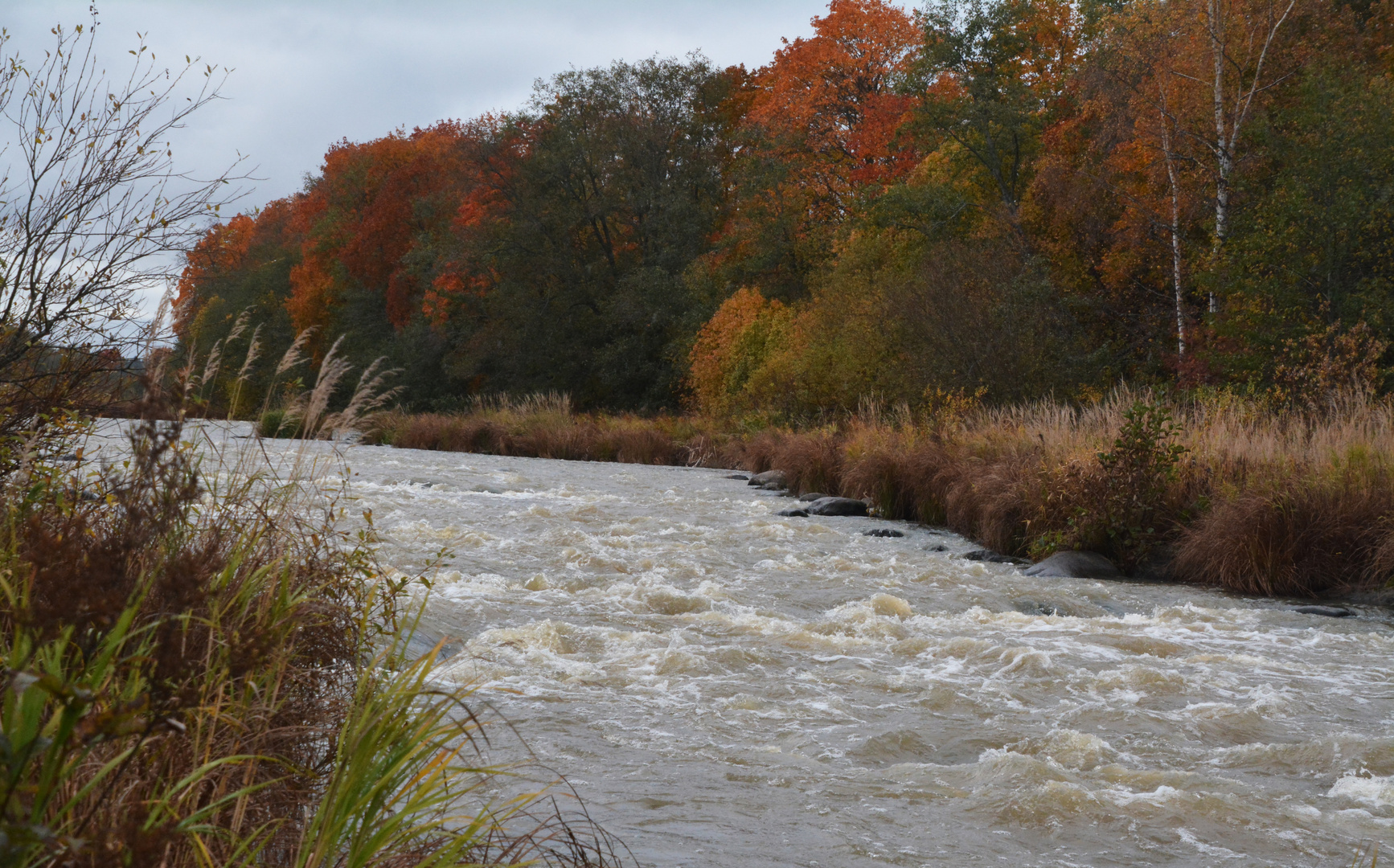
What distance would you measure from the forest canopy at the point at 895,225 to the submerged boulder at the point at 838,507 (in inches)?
149

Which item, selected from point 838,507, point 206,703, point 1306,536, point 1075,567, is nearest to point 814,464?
point 838,507

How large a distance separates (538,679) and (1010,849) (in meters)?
2.76

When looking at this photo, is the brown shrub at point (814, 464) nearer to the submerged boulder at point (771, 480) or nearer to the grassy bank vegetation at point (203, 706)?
the submerged boulder at point (771, 480)

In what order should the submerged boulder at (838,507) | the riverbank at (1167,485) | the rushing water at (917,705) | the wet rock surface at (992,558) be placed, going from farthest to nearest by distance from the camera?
the submerged boulder at (838,507)
the wet rock surface at (992,558)
the riverbank at (1167,485)
the rushing water at (917,705)

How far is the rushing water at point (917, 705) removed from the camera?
3807 mm

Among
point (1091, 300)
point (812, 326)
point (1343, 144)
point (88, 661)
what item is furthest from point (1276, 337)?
point (88, 661)

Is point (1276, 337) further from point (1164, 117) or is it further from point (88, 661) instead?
point (88, 661)

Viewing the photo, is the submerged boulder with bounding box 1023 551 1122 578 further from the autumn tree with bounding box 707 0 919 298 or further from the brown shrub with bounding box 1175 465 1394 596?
the autumn tree with bounding box 707 0 919 298

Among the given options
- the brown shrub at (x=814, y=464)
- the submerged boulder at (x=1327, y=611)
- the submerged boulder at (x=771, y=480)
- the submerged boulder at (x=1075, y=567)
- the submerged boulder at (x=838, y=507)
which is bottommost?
the submerged boulder at (x=1327, y=611)

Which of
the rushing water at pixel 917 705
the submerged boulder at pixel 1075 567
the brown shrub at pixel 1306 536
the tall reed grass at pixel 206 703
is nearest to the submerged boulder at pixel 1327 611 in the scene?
the rushing water at pixel 917 705

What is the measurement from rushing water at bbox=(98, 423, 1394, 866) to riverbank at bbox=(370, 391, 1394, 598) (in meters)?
0.77

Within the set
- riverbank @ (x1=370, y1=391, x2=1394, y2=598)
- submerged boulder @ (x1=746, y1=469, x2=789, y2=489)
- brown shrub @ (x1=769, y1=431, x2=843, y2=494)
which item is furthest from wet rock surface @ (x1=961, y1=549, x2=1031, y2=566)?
submerged boulder @ (x1=746, y1=469, x2=789, y2=489)

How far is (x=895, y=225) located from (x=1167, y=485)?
1715cm

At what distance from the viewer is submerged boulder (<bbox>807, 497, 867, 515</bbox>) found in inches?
A: 564
